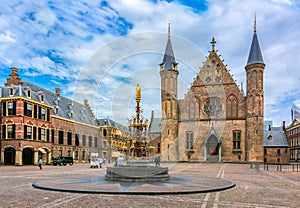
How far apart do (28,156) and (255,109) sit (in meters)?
35.3

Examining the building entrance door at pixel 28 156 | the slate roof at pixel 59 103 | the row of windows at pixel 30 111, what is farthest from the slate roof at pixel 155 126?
the building entrance door at pixel 28 156

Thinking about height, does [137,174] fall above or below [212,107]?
below

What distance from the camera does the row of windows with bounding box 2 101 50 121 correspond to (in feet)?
132

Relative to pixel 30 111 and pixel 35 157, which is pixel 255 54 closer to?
pixel 30 111

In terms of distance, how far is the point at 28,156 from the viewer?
142 feet

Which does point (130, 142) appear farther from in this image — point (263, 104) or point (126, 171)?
point (263, 104)

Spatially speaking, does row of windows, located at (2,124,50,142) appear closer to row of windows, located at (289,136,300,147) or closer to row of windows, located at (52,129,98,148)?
row of windows, located at (52,129,98,148)

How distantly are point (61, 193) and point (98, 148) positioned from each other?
2063 inches

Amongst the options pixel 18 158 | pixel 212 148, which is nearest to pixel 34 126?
pixel 18 158

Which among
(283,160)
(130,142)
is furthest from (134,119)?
(283,160)

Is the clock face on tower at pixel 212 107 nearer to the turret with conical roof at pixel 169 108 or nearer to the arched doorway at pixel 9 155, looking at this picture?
the turret with conical roof at pixel 169 108

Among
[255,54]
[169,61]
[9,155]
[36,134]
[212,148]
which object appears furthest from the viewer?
[169,61]

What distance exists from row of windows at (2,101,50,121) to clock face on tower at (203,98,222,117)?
85.1 feet

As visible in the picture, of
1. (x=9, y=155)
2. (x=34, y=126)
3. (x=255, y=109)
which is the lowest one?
(x=9, y=155)
